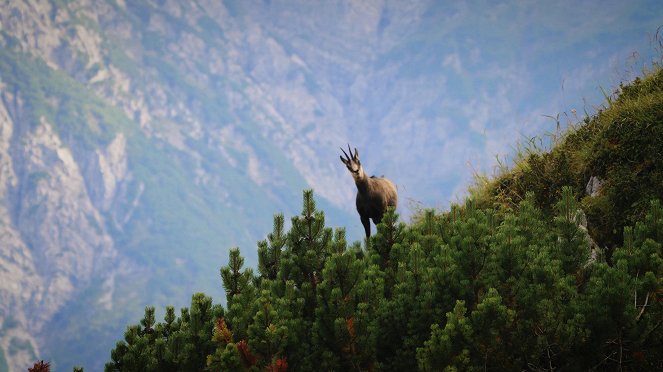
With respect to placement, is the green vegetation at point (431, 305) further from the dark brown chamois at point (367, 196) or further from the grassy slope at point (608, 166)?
the dark brown chamois at point (367, 196)

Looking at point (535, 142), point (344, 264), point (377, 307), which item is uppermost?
point (535, 142)

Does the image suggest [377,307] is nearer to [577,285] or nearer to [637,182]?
[577,285]

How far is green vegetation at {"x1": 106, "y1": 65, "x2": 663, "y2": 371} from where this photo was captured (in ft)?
21.0

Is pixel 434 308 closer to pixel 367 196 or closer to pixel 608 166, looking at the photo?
pixel 608 166

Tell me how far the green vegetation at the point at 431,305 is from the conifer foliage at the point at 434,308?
0.6 inches

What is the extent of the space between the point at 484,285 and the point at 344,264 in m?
1.42

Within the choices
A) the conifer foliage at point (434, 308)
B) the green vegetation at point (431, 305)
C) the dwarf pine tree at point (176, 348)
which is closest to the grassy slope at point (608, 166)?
the green vegetation at point (431, 305)

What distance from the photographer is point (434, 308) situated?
700 cm

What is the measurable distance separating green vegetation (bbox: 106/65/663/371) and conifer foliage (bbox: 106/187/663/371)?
0.01 metres

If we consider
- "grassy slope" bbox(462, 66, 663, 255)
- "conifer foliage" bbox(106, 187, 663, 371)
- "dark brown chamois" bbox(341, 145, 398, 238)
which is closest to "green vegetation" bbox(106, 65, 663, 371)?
"conifer foliage" bbox(106, 187, 663, 371)

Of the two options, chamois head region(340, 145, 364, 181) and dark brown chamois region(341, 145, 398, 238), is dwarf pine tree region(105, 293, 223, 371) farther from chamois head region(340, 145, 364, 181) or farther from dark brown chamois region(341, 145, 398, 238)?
dark brown chamois region(341, 145, 398, 238)

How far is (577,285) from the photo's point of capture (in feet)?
23.4

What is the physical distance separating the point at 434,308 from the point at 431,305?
0.16ft

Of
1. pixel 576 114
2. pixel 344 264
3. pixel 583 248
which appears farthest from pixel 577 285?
pixel 576 114
